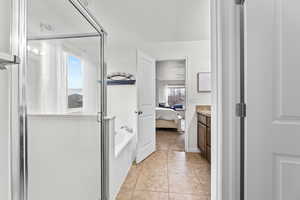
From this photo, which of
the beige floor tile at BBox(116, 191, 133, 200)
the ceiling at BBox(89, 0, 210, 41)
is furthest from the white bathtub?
the ceiling at BBox(89, 0, 210, 41)

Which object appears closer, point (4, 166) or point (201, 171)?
point (4, 166)

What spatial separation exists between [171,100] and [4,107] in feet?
27.0

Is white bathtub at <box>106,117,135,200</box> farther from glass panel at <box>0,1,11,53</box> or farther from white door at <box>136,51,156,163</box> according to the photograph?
→ glass panel at <box>0,1,11,53</box>

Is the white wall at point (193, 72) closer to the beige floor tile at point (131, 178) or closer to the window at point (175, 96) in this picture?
the beige floor tile at point (131, 178)

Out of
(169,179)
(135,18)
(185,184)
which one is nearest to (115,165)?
(169,179)

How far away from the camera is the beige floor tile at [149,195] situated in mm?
1767

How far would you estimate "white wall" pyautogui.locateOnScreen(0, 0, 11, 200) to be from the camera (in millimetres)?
629

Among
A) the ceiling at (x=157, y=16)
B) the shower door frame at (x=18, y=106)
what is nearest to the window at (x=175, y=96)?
the ceiling at (x=157, y=16)

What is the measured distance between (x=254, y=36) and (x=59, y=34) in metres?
1.59

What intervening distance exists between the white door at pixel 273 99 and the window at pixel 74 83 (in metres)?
1.52

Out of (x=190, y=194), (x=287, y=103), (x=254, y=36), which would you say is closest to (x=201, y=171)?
(x=190, y=194)

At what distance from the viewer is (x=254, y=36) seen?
93 centimetres

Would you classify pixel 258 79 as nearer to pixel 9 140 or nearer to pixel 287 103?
pixel 287 103

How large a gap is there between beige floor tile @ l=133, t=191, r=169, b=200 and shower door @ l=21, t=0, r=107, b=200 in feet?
1.36
